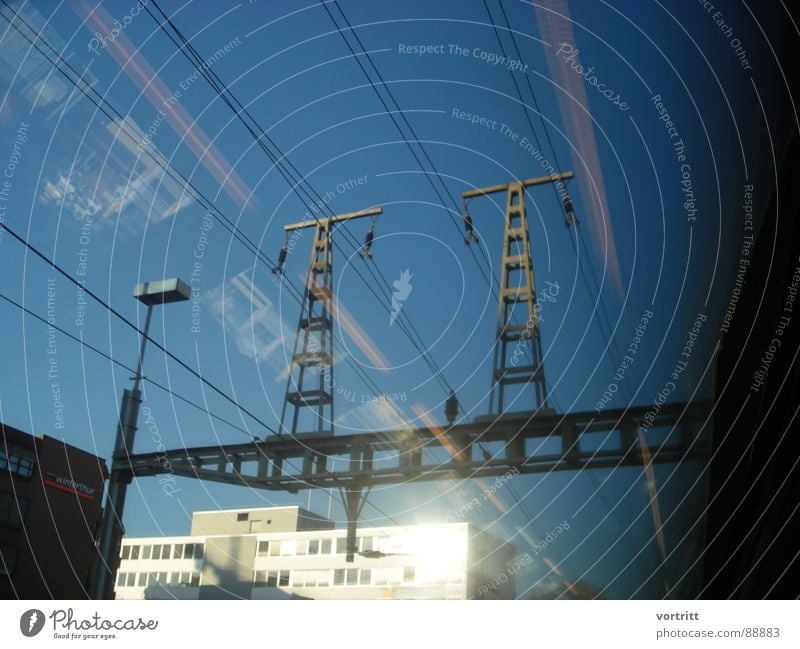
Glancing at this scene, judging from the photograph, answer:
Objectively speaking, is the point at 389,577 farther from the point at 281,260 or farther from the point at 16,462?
the point at 16,462

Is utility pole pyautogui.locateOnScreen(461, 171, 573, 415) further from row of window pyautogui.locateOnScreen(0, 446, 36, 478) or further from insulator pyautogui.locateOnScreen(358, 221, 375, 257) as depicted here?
row of window pyautogui.locateOnScreen(0, 446, 36, 478)

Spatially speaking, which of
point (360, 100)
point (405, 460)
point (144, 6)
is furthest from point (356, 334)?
point (144, 6)

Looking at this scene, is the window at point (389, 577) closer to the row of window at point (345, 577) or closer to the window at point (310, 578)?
the row of window at point (345, 577)

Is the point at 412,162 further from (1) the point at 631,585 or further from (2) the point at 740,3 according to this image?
(1) the point at 631,585

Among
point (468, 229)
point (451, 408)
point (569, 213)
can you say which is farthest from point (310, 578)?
point (569, 213)

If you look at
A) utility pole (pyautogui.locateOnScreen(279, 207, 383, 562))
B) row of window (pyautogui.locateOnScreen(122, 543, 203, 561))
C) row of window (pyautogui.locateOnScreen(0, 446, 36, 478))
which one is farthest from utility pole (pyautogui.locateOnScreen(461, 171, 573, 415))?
row of window (pyautogui.locateOnScreen(0, 446, 36, 478))

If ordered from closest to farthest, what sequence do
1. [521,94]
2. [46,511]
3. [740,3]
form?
[740,3] → [521,94] → [46,511]
